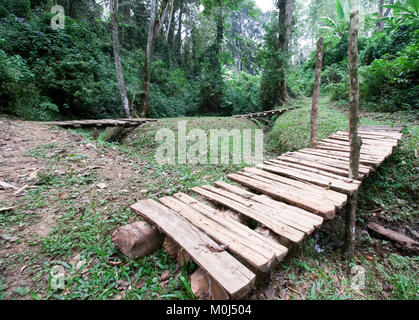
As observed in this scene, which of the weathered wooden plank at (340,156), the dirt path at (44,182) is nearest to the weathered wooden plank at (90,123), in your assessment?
the dirt path at (44,182)

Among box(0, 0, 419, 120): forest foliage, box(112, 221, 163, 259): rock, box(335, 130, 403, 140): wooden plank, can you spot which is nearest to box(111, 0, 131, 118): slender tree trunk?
box(0, 0, 419, 120): forest foliage

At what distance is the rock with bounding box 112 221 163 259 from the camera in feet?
5.57

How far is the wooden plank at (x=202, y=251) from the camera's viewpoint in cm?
122

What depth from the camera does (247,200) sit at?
219 cm

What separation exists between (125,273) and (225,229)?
2.80 feet

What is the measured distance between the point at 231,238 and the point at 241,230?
14 cm

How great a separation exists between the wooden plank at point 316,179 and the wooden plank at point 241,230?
1.23 meters

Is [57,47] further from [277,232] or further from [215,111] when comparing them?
[277,232]

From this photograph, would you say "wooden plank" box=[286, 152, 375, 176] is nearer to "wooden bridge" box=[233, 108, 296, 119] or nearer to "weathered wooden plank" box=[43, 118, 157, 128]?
"weathered wooden plank" box=[43, 118, 157, 128]

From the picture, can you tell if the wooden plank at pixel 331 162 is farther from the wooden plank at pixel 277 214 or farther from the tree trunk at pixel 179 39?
the tree trunk at pixel 179 39

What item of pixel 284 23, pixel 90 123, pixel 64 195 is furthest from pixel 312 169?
pixel 284 23

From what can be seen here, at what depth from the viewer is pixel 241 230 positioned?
1.70m
